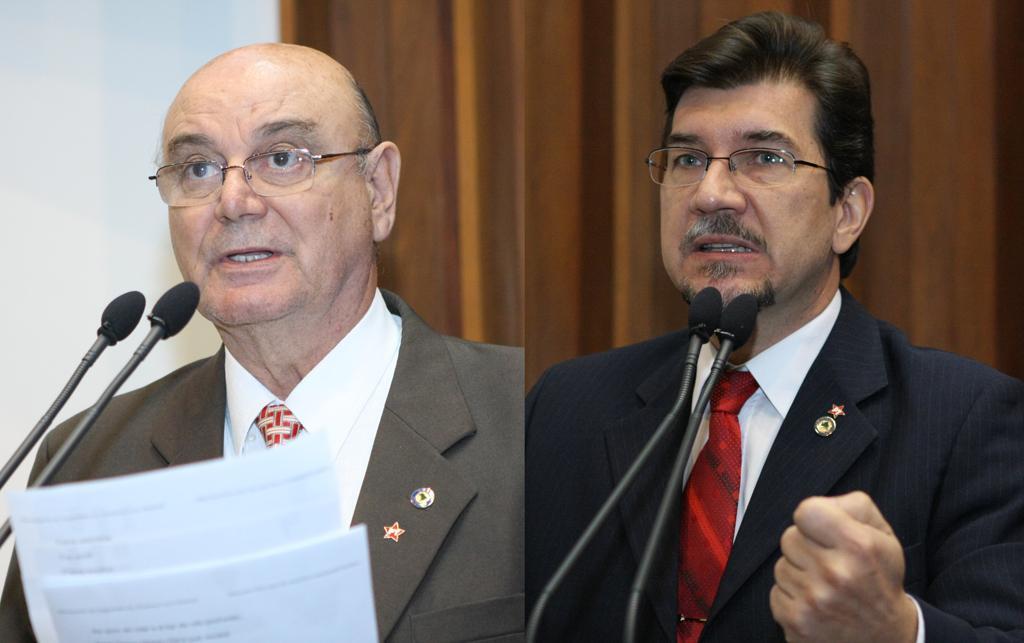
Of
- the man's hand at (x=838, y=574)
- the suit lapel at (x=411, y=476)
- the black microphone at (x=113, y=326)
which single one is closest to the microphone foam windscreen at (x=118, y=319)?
the black microphone at (x=113, y=326)

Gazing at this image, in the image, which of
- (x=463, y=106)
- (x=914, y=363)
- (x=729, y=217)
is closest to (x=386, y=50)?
(x=463, y=106)

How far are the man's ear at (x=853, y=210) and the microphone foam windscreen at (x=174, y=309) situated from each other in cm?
124

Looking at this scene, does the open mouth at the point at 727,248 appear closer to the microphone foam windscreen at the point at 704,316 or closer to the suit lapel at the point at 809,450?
the suit lapel at the point at 809,450

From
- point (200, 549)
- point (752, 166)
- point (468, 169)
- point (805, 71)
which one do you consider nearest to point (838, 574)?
point (200, 549)

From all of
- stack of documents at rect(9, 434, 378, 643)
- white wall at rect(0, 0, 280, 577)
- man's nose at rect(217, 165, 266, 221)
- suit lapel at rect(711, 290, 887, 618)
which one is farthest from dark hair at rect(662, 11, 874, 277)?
stack of documents at rect(9, 434, 378, 643)

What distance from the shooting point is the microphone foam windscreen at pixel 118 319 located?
159 cm

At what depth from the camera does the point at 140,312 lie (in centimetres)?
163

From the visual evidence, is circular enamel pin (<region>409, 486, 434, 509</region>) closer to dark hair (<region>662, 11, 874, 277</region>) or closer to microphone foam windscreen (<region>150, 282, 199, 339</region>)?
microphone foam windscreen (<region>150, 282, 199, 339</region>)

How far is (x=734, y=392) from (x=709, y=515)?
25 cm

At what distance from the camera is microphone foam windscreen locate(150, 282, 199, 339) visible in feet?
5.23

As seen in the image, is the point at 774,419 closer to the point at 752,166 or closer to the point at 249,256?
the point at 752,166

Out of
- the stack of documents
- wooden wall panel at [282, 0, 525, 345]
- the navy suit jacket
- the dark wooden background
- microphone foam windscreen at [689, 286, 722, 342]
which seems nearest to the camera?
the stack of documents

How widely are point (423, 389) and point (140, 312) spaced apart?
50 cm

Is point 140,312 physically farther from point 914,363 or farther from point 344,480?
point 914,363
